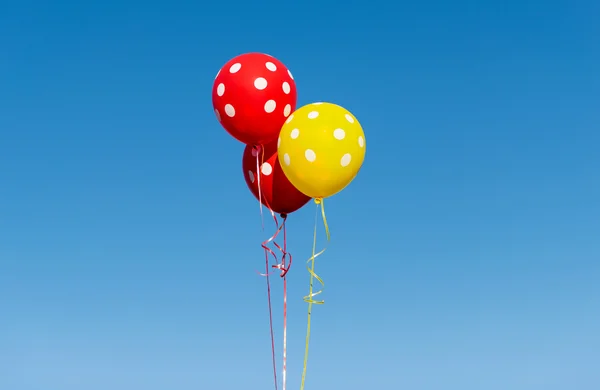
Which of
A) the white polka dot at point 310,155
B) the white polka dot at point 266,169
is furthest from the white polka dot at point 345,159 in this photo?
the white polka dot at point 266,169

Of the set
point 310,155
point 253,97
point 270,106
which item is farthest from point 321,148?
point 253,97

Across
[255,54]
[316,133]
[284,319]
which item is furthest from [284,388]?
[255,54]

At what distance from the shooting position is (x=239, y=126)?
12234 mm

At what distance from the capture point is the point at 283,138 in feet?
38.7

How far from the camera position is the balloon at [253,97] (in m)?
12.1

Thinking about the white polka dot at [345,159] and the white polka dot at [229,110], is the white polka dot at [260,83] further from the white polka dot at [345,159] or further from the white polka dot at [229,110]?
the white polka dot at [345,159]

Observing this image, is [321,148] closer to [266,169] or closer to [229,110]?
[266,169]

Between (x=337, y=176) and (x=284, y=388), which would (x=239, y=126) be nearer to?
(x=337, y=176)

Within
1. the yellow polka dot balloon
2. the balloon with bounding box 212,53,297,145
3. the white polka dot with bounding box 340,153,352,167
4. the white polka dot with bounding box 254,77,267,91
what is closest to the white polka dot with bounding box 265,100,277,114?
the balloon with bounding box 212,53,297,145

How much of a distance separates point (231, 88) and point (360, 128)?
185 cm

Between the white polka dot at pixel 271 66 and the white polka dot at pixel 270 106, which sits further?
the white polka dot at pixel 271 66

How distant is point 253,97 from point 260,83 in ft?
0.71

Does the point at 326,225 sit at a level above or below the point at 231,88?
below

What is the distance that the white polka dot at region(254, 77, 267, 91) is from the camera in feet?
39.5
